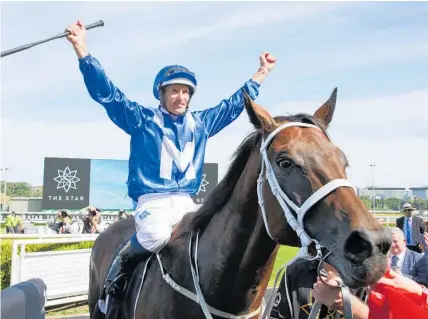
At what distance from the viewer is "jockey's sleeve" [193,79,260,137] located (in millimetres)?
3766

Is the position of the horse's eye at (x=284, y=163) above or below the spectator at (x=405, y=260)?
above

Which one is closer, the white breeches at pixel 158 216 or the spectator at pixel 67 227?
the white breeches at pixel 158 216

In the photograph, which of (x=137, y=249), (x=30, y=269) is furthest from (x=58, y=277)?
(x=137, y=249)

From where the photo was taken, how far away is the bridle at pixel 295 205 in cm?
215

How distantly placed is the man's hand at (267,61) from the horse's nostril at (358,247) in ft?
7.28

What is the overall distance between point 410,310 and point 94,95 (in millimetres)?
2310

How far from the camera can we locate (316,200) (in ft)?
7.06

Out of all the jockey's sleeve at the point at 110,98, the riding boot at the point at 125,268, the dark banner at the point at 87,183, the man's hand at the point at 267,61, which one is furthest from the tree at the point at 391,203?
the jockey's sleeve at the point at 110,98

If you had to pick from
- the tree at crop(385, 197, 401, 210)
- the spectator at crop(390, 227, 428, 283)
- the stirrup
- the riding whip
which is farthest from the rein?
the tree at crop(385, 197, 401, 210)

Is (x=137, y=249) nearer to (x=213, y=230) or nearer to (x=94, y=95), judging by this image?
(x=213, y=230)

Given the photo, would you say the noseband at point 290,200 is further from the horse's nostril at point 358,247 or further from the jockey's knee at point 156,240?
the jockey's knee at point 156,240

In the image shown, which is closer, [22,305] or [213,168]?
[22,305]

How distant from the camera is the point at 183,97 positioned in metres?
Answer: 3.57

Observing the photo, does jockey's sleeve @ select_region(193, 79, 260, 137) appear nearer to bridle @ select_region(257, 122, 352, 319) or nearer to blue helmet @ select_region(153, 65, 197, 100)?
blue helmet @ select_region(153, 65, 197, 100)
